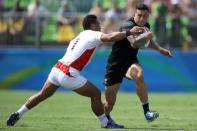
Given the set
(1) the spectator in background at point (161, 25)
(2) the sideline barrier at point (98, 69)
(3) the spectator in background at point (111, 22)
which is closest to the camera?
(1) the spectator in background at point (161, 25)

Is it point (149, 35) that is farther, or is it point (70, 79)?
point (149, 35)

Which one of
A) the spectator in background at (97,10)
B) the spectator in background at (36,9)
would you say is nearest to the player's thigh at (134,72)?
the spectator in background at (97,10)

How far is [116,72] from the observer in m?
15.1

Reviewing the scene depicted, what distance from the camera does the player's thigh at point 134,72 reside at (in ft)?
48.5

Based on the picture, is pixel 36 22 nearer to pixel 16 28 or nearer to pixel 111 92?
pixel 16 28

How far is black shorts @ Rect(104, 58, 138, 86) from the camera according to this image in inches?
592

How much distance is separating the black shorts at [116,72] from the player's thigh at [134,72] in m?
0.11

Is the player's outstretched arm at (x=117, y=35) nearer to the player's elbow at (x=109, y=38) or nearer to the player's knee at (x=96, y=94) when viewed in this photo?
the player's elbow at (x=109, y=38)

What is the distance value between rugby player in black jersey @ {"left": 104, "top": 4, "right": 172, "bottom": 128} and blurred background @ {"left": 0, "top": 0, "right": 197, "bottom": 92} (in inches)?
437

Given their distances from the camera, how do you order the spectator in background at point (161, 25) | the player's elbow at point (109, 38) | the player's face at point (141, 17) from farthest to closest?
the spectator in background at point (161, 25), the player's face at point (141, 17), the player's elbow at point (109, 38)

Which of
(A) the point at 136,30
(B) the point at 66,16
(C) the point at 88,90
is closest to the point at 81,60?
(C) the point at 88,90

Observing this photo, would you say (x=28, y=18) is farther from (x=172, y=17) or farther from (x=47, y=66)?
(x=172, y=17)

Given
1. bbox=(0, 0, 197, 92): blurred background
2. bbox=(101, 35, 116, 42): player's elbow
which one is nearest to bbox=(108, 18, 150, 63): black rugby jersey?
bbox=(101, 35, 116, 42): player's elbow

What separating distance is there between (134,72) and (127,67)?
329 millimetres
